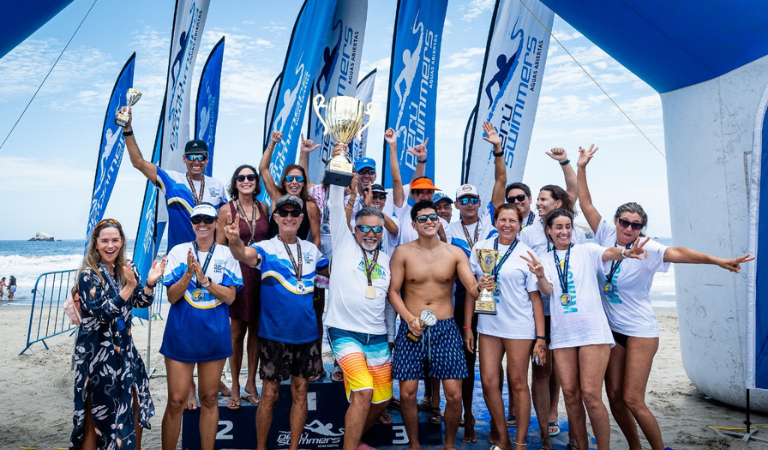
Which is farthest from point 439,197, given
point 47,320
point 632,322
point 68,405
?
point 47,320

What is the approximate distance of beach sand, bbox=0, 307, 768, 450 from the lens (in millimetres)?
5117

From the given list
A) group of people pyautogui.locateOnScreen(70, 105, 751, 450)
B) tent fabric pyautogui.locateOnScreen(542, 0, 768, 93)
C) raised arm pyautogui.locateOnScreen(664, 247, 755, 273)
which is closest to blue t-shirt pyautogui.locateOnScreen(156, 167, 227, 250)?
group of people pyautogui.locateOnScreen(70, 105, 751, 450)

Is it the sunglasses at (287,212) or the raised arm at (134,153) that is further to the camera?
the raised arm at (134,153)

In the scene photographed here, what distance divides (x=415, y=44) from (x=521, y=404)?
5.24 metres

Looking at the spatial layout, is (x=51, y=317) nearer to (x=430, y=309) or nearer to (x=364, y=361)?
(x=364, y=361)

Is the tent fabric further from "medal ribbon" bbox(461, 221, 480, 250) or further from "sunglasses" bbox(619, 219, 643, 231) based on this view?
"medal ribbon" bbox(461, 221, 480, 250)

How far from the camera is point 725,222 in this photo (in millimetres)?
5535

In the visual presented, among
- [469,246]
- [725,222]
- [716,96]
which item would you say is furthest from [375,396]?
[716,96]

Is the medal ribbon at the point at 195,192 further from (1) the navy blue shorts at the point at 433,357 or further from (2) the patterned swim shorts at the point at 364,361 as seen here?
(1) the navy blue shorts at the point at 433,357

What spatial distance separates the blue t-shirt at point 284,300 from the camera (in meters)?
4.14

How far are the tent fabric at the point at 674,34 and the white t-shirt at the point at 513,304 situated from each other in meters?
2.90

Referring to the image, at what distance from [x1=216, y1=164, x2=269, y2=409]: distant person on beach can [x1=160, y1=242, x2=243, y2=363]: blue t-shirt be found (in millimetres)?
743

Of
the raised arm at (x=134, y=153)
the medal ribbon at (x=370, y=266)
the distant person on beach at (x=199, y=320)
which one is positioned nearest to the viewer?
the distant person on beach at (x=199, y=320)

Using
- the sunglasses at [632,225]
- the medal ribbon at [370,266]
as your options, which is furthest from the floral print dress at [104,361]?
the sunglasses at [632,225]
